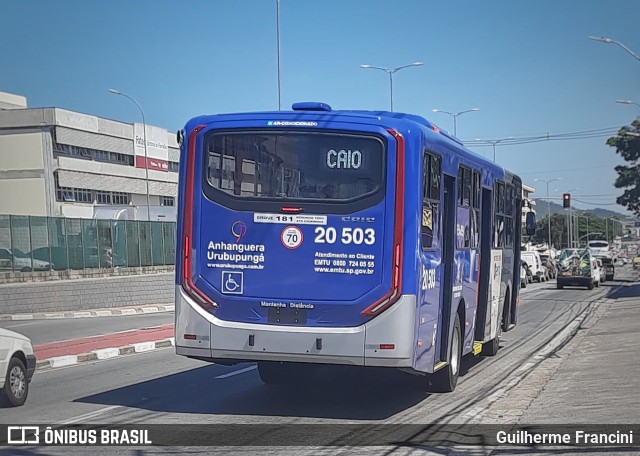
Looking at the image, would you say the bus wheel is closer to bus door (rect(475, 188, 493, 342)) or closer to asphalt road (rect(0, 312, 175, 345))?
bus door (rect(475, 188, 493, 342))

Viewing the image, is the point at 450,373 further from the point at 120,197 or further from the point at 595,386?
the point at 120,197

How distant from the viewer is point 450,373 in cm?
1156

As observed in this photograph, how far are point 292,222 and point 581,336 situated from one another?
13148 millimetres

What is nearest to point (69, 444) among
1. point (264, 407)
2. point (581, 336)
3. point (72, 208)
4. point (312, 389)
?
point (264, 407)

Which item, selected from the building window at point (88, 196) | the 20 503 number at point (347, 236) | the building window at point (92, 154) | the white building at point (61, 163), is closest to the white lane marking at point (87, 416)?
the 20 503 number at point (347, 236)

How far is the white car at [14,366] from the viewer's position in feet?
33.1

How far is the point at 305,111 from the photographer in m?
10.2


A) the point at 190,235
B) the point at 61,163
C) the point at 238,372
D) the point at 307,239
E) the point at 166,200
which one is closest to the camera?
the point at 307,239

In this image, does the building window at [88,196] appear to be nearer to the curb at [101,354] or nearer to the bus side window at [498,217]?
the curb at [101,354]

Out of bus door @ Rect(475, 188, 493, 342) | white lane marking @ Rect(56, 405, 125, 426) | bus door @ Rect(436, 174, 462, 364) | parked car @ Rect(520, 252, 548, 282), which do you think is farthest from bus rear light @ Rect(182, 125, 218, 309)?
parked car @ Rect(520, 252, 548, 282)

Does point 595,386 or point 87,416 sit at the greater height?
point 87,416

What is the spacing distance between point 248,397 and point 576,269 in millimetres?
41243

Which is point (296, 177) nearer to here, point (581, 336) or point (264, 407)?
point (264, 407)

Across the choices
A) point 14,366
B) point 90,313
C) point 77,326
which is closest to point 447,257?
point 14,366
